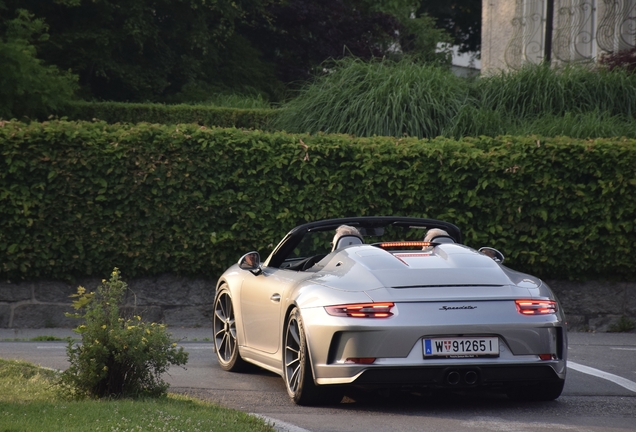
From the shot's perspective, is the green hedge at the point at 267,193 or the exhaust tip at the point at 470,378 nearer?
the exhaust tip at the point at 470,378

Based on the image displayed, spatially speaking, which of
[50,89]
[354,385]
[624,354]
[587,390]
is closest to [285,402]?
Result: [354,385]

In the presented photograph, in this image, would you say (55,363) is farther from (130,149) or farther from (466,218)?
(466,218)

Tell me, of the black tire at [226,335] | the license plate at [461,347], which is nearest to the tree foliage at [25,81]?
the black tire at [226,335]

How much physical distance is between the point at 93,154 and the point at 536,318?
26.2ft

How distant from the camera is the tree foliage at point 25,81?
18.4 meters

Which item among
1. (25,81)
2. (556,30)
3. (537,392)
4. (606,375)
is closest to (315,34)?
(556,30)

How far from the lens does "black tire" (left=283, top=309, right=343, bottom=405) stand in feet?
22.9

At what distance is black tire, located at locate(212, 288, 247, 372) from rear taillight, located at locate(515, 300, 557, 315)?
290 centimetres

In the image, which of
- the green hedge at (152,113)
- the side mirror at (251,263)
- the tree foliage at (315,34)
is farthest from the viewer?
the tree foliage at (315,34)

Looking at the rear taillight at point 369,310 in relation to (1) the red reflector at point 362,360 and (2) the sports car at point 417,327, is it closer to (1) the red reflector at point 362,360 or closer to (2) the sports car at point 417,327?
(2) the sports car at point 417,327

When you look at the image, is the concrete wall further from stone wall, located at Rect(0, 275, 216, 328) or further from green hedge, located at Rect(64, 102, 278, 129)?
stone wall, located at Rect(0, 275, 216, 328)

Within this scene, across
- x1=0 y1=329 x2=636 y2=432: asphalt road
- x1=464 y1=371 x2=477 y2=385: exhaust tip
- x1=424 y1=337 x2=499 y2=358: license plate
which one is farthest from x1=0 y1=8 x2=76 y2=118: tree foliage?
x1=464 y1=371 x2=477 y2=385: exhaust tip

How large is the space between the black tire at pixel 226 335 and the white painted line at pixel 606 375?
9.86ft

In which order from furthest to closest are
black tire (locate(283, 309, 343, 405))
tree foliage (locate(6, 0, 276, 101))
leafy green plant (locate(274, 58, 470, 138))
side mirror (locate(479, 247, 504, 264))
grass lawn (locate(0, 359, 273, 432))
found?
tree foliage (locate(6, 0, 276, 101)) → leafy green plant (locate(274, 58, 470, 138)) → side mirror (locate(479, 247, 504, 264)) → black tire (locate(283, 309, 343, 405)) → grass lawn (locate(0, 359, 273, 432))
